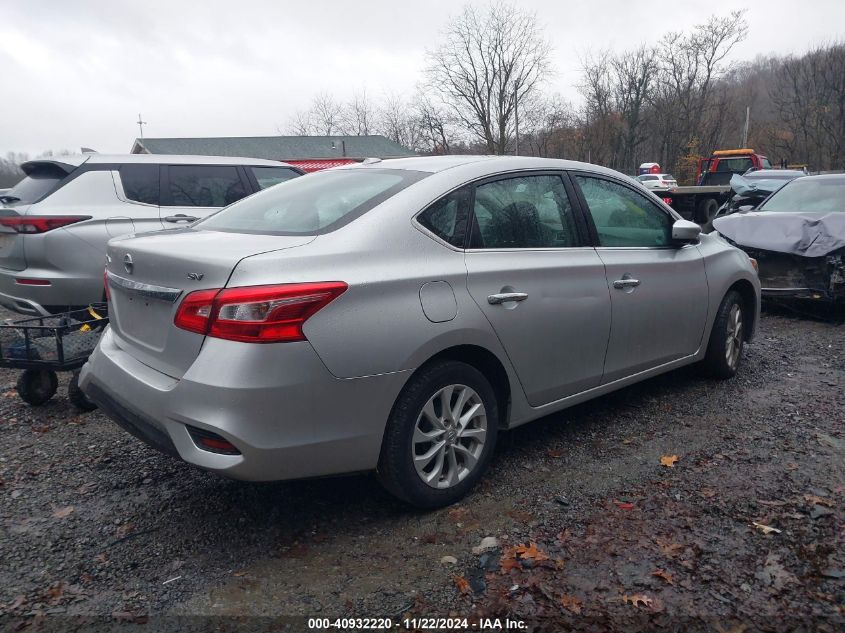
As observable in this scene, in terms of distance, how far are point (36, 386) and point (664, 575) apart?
13.6 feet

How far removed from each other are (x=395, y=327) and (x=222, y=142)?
40.5 metres

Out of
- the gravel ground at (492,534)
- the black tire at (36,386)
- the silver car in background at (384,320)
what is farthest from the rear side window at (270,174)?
the gravel ground at (492,534)

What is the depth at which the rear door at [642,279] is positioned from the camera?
4.00m

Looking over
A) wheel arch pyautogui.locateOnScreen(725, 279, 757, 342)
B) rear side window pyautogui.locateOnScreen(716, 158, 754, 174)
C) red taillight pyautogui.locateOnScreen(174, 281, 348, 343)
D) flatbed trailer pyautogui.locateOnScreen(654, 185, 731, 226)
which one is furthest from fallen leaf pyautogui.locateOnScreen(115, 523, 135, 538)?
rear side window pyautogui.locateOnScreen(716, 158, 754, 174)

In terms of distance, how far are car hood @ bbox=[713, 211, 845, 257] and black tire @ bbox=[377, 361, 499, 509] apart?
5192 mm

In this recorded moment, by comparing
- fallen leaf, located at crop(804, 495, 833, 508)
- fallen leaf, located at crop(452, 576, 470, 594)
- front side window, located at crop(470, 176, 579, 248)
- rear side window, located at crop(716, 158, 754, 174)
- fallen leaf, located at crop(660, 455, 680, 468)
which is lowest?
fallen leaf, located at crop(452, 576, 470, 594)

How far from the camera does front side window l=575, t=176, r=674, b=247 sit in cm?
407

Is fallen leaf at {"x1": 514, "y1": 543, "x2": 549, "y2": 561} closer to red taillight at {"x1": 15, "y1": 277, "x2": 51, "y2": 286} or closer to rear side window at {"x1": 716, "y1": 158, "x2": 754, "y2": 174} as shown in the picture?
red taillight at {"x1": 15, "y1": 277, "x2": 51, "y2": 286}

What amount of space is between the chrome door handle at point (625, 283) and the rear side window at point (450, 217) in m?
1.13

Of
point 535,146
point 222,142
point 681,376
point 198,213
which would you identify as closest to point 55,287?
point 198,213

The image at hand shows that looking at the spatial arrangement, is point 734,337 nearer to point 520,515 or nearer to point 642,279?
point 642,279

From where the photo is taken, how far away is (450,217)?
3283 millimetres

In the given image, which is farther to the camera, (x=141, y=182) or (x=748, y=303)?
(x=141, y=182)

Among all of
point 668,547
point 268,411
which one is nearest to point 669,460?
point 668,547
